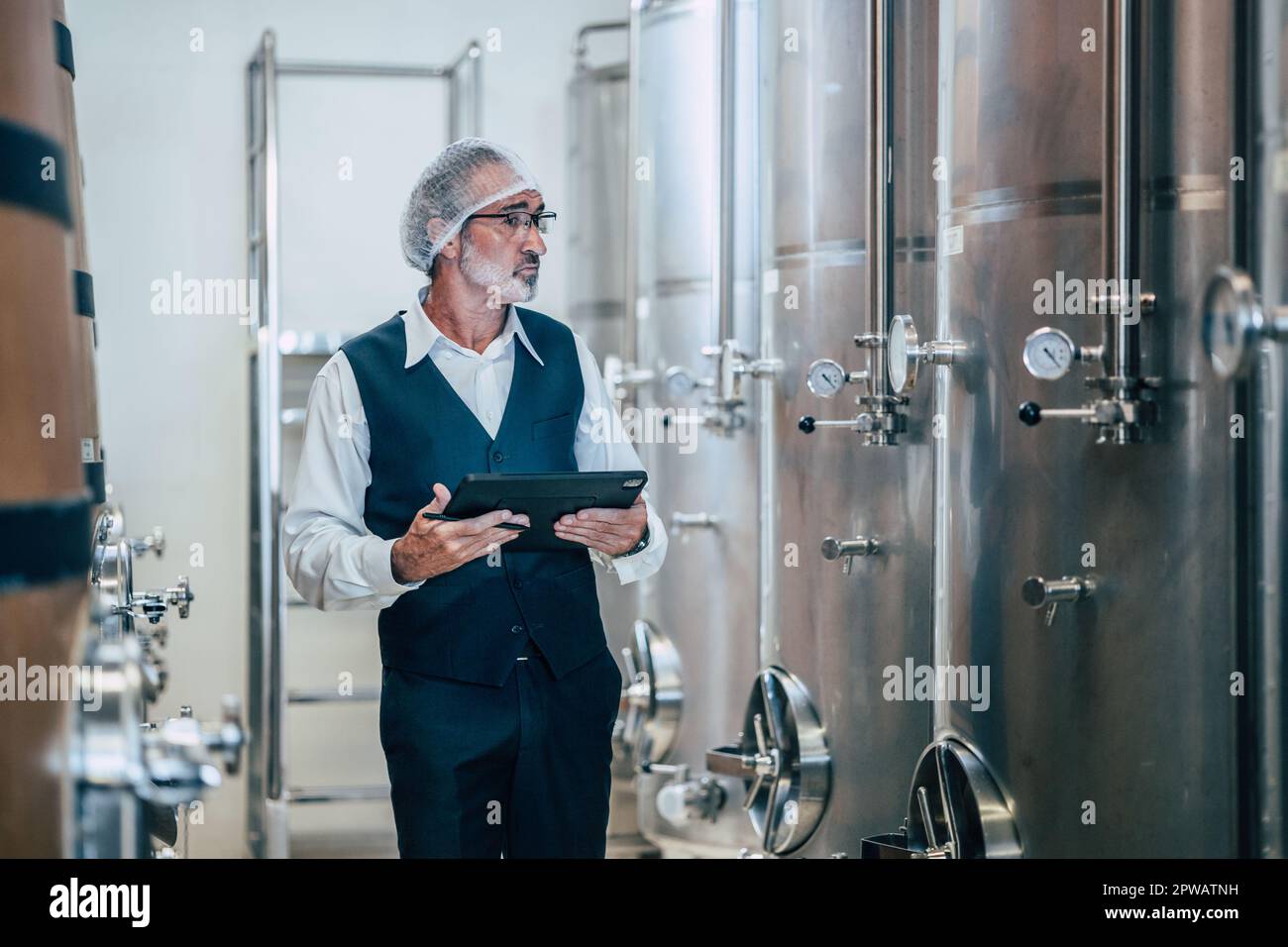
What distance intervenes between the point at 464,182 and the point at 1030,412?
1004 mm

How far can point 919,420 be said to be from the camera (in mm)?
2490

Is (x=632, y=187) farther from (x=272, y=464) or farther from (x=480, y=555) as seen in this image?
(x=480, y=555)

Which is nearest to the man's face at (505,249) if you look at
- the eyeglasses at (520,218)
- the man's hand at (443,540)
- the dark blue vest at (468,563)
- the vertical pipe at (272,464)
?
the eyeglasses at (520,218)

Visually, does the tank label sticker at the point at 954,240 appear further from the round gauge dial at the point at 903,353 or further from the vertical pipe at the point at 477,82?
the vertical pipe at the point at 477,82

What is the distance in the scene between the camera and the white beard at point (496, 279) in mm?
2363

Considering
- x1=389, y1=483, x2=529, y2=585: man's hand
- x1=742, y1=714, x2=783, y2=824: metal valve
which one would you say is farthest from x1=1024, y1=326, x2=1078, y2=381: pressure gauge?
x1=742, y1=714, x2=783, y2=824: metal valve

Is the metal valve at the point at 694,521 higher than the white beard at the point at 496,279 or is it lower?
lower

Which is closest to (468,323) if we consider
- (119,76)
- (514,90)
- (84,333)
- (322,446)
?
(322,446)

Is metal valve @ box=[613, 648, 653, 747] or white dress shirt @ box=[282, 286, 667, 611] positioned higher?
white dress shirt @ box=[282, 286, 667, 611]

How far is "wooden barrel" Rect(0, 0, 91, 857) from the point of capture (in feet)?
5.54

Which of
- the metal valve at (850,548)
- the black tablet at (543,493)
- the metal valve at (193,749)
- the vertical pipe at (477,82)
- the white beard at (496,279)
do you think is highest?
the vertical pipe at (477,82)

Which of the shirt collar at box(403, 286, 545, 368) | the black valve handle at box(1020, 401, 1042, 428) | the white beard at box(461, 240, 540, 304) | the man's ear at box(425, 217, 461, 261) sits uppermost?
the man's ear at box(425, 217, 461, 261)

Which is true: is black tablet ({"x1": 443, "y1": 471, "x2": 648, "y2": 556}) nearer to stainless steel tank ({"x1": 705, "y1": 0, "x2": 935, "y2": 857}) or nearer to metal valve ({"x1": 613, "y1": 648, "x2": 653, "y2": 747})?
stainless steel tank ({"x1": 705, "y1": 0, "x2": 935, "y2": 857})
